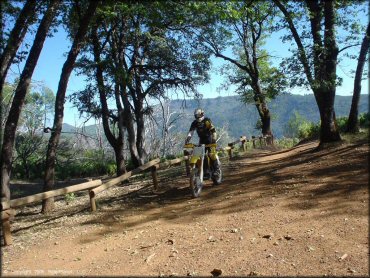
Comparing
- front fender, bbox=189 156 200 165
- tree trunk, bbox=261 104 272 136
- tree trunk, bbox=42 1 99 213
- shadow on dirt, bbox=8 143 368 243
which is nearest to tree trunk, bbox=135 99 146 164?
shadow on dirt, bbox=8 143 368 243

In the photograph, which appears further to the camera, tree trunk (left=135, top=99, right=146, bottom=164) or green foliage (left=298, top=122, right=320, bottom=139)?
green foliage (left=298, top=122, right=320, bottom=139)

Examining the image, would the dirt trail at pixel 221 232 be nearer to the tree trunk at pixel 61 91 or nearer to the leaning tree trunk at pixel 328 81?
the tree trunk at pixel 61 91

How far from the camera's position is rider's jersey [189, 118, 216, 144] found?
9.07 meters

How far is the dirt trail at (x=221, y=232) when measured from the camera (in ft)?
A: 15.8

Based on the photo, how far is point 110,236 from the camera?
6.74m

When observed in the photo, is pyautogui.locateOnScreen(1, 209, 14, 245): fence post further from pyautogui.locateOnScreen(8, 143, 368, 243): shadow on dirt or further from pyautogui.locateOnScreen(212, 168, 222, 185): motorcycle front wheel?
pyautogui.locateOnScreen(212, 168, 222, 185): motorcycle front wheel

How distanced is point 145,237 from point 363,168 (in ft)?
17.6

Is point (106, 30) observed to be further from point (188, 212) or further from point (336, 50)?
point (188, 212)

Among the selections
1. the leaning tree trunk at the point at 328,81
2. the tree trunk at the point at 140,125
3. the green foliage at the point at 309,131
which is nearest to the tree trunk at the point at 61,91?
the leaning tree trunk at the point at 328,81

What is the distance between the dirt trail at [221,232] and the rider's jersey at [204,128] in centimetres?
129

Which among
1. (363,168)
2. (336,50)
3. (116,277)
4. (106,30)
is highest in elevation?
(106,30)

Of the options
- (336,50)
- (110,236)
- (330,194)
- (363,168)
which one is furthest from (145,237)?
(336,50)

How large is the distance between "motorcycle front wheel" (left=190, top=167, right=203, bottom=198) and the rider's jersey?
921mm

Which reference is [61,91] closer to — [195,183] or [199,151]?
[199,151]
